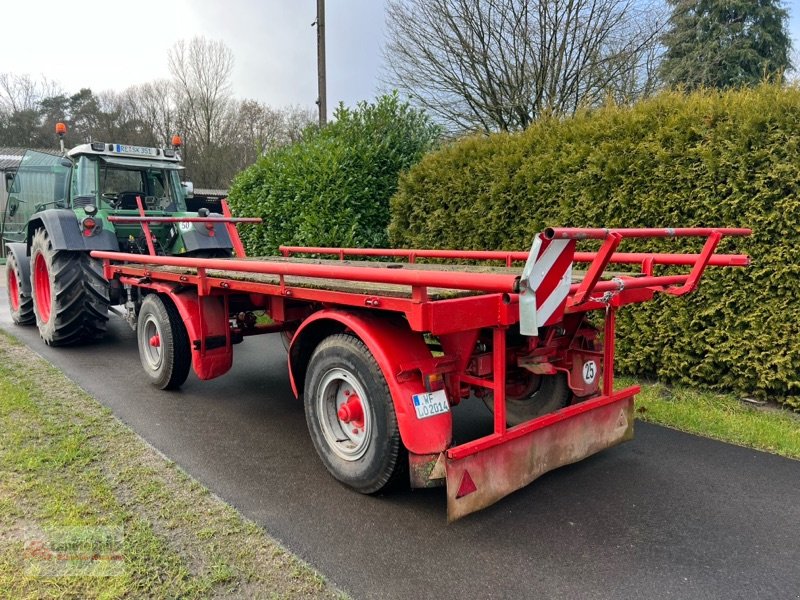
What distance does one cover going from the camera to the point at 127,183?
7562 millimetres

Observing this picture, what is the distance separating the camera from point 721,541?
282 centimetres

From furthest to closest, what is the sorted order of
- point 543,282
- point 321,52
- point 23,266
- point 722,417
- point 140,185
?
point 321,52 → point 23,266 → point 140,185 → point 722,417 → point 543,282

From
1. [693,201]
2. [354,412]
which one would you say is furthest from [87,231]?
[693,201]

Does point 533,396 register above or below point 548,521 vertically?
above

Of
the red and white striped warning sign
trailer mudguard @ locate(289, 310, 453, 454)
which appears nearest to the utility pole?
trailer mudguard @ locate(289, 310, 453, 454)

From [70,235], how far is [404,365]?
5246mm

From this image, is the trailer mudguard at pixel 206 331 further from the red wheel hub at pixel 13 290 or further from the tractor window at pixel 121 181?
the red wheel hub at pixel 13 290

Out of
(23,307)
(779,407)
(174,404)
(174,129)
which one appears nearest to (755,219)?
(779,407)

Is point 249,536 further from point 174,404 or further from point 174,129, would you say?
point 174,129

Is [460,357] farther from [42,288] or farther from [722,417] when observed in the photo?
[42,288]

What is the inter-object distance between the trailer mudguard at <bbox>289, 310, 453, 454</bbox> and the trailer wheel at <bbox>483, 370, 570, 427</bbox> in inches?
38.3

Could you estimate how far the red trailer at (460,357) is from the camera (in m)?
2.57

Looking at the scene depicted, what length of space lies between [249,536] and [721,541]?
2307 millimetres

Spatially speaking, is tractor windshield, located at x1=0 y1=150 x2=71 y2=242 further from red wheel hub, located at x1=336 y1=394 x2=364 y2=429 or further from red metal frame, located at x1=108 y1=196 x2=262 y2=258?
red wheel hub, located at x1=336 y1=394 x2=364 y2=429
